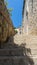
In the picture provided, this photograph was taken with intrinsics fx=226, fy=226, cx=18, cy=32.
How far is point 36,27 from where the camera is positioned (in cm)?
1322

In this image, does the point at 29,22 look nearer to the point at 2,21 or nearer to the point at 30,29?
the point at 30,29

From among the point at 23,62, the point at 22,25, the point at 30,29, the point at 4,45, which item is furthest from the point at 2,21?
the point at 22,25

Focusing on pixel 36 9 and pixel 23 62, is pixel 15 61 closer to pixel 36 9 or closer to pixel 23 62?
pixel 23 62

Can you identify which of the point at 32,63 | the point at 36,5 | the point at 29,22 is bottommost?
the point at 32,63

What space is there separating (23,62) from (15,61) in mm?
209

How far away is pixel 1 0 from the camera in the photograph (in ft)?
21.7

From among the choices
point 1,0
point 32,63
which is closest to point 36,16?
point 1,0

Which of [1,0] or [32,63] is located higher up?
[1,0]

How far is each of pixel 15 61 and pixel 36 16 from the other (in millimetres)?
8015

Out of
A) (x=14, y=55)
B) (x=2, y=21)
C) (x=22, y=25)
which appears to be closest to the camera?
(x=14, y=55)

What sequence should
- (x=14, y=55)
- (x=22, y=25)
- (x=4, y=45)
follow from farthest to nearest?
1. (x=22, y=25)
2. (x=4, y=45)
3. (x=14, y=55)

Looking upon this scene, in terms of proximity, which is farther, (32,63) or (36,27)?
(36,27)

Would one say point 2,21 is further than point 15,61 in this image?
Yes

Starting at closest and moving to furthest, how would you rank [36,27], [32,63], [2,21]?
→ [32,63]
[2,21]
[36,27]
